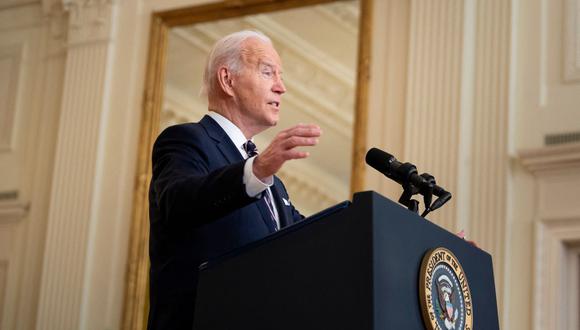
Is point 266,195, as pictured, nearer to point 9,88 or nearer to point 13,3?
point 9,88

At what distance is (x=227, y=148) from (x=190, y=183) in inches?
18.7

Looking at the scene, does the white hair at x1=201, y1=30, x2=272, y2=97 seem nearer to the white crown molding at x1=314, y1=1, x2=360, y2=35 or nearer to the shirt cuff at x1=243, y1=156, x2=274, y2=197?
the shirt cuff at x1=243, y1=156, x2=274, y2=197

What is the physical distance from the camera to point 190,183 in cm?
279

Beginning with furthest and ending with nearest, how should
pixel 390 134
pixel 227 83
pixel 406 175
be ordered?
pixel 390 134 → pixel 227 83 → pixel 406 175

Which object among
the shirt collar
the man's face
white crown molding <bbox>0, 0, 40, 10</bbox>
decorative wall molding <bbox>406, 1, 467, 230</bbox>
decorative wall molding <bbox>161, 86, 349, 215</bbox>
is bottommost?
the shirt collar

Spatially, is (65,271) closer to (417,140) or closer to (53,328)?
(53,328)

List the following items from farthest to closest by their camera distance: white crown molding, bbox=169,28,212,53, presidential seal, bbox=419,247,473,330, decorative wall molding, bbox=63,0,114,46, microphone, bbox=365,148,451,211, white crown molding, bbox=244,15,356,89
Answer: decorative wall molding, bbox=63,0,114,46 < white crown molding, bbox=169,28,212,53 < white crown molding, bbox=244,15,356,89 < microphone, bbox=365,148,451,211 < presidential seal, bbox=419,247,473,330

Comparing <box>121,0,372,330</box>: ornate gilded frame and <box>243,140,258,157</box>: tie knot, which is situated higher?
<box>121,0,372,330</box>: ornate gilded frame

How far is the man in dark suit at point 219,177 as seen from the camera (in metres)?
2.68

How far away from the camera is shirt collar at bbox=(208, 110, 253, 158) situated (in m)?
3.33

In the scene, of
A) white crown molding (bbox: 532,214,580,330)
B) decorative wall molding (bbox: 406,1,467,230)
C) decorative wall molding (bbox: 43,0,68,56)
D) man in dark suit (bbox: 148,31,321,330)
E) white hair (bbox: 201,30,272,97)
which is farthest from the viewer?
decorative wall molding (bbox: 43,0,68,56)

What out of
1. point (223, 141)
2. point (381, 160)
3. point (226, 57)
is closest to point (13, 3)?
point (226, 57)

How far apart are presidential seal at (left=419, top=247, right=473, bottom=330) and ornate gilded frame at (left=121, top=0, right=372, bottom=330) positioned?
14.4 ft

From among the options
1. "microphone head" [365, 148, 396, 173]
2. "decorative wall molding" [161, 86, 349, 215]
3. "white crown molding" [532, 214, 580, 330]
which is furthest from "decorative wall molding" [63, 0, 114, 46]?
"microphone head" [365, 148, 396, 173]
